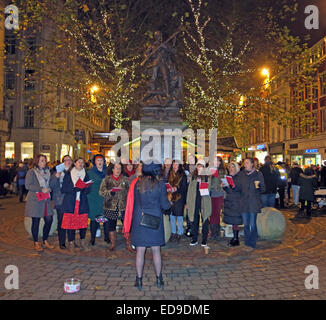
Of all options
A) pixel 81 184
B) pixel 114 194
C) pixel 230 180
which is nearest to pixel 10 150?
pixel 81 184

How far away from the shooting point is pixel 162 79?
11.7 m

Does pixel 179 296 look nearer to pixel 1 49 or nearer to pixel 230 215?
pixel 230 215

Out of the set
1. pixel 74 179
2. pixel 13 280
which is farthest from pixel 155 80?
pixel 13 280

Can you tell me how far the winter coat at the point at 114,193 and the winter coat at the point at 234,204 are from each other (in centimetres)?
231

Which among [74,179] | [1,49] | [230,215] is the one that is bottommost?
[230,215]

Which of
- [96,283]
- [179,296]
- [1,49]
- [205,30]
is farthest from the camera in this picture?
[205,30]

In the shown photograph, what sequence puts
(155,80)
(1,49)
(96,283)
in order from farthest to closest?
(1,49) → (155,80) → (96,283)

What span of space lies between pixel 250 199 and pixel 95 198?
336cm

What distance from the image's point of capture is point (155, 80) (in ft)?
37.9

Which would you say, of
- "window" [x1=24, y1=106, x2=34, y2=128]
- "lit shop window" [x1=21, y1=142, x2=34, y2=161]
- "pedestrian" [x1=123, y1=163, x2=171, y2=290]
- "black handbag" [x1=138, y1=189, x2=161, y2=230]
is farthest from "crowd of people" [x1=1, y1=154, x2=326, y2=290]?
"window" [x1=24, y1=106, x2=34, y2=128]

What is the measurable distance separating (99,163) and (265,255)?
4024 mm

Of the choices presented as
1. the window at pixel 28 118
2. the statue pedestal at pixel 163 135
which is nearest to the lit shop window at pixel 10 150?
the window at pixel 28 118

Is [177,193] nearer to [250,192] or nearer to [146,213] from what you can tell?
[250,192]

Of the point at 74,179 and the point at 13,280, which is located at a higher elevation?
the point at 74,179
